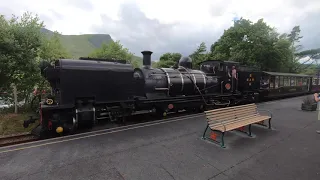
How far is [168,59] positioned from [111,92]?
116 ft

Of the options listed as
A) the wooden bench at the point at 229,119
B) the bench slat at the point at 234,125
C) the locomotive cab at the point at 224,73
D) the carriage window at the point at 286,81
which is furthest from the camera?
the carriage window at the point at 286,81

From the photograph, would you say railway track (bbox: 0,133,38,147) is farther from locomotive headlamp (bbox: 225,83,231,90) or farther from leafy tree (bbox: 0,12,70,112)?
locomotive headlamp (bbox: 225,83,231,90)

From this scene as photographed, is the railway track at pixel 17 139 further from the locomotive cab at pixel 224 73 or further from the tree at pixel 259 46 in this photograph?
the tree at pixel 259 46

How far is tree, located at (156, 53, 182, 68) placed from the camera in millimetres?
37656

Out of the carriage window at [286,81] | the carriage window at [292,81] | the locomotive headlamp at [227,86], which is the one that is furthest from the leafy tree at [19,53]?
the carriage window at [292,81]

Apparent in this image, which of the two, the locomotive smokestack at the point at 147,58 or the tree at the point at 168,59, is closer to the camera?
the locomotive smokestack at the point at 147,58

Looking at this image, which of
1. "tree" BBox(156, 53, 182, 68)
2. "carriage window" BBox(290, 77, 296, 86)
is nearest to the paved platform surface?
"carriage window" BBox(290, 77, 296, 86)

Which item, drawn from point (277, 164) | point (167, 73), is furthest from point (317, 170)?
point (167, 73)

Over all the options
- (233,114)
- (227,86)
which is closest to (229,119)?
(233,114)

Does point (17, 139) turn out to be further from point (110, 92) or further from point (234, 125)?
point (234, 125)

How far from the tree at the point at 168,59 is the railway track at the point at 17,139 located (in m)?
32.7

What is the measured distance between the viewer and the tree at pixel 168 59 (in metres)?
37.7

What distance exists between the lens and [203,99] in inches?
324

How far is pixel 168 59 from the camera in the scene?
132 feet
